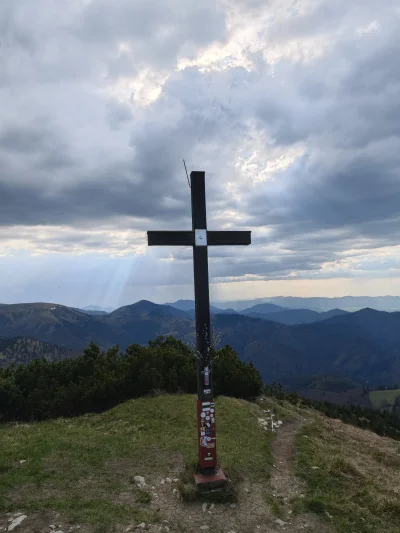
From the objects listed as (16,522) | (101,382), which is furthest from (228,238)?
(101,382)

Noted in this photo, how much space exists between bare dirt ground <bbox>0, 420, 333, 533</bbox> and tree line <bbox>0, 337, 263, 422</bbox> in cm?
1210

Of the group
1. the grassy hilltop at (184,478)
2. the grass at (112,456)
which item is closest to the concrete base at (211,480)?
the grassy hilltop at (184,478)

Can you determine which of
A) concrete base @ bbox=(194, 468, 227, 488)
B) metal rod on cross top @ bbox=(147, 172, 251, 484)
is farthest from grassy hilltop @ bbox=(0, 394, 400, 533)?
metal rod on cross top @ bbox=(147, 172, 251, 484)

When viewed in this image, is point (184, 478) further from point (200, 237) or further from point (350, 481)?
point (200, 237)

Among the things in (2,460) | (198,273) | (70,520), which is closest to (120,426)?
(2,460)

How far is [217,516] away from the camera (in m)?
9.23

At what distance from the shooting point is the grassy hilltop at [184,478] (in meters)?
8.83

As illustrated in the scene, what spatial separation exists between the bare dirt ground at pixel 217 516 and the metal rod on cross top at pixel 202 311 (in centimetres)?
96

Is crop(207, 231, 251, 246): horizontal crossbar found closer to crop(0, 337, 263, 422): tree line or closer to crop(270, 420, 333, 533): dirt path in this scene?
crop(270, 420, 333, 533): dirt path

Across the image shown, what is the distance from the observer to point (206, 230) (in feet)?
38.2

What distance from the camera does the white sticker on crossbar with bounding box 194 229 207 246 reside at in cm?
1148

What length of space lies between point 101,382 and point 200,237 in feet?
49.7

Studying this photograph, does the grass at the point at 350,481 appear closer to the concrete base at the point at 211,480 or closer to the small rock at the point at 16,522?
the concrete base at the point at 211,480

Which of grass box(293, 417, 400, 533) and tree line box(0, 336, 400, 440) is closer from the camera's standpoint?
grass box(293, 417, 400, 533)
